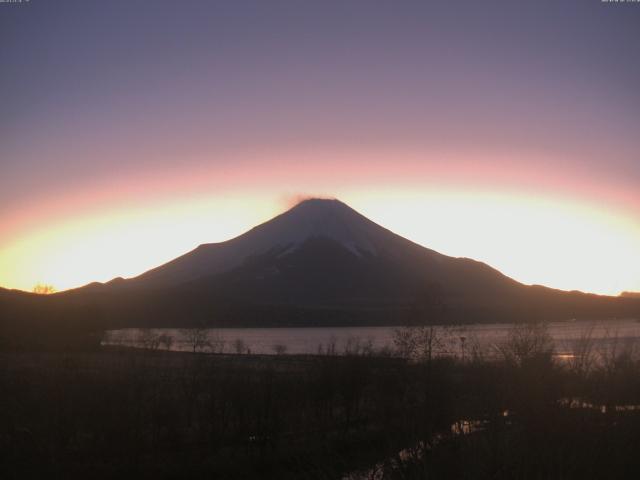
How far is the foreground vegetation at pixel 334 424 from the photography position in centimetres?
959

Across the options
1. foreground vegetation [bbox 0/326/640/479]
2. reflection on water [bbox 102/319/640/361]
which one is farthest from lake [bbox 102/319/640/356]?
foreground vegetation [bbox 0/326/640/479]

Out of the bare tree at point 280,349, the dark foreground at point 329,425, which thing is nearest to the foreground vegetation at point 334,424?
the dark foreground at point 329,425

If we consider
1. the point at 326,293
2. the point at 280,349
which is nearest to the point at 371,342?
the point at 280,349

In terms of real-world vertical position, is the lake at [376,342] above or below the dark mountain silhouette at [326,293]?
below

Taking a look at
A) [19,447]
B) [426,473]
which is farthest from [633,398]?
[19,447]

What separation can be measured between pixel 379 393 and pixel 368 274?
15713 centimetres

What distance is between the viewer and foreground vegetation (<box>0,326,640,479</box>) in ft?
31.5

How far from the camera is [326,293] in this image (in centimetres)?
17600

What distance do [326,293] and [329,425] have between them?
5983 inches

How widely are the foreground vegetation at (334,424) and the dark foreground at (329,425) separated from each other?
0.12ft

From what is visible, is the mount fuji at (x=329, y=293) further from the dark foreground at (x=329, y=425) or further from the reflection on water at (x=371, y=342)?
the dark foreground at (x=329, y=425)

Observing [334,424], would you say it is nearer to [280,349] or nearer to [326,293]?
[280,349]

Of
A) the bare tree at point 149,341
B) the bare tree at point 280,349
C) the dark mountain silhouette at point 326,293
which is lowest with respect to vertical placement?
the bare tree at point 280,349

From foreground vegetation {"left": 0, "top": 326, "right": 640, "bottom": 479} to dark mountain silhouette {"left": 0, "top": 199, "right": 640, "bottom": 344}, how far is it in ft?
165
